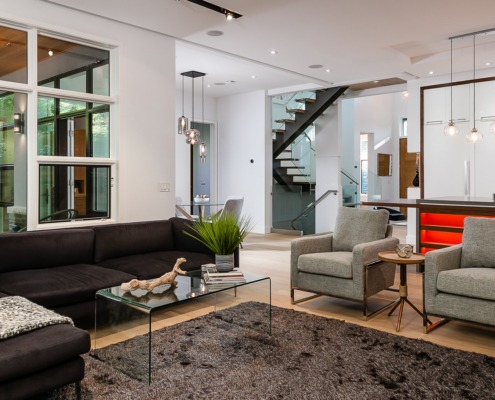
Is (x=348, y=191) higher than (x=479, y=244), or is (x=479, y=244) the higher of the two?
(x=348, y=191)

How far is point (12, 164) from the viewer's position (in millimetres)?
4406

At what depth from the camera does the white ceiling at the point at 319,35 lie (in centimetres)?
477

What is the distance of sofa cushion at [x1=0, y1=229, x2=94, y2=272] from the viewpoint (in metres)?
3.77

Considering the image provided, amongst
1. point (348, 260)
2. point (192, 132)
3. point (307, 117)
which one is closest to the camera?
point (348, 260)

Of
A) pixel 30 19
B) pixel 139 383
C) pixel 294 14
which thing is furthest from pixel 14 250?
pixel 294 14

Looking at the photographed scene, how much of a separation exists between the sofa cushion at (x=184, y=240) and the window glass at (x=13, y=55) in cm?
207

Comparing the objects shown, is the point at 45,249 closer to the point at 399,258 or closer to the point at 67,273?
the point at 67,273

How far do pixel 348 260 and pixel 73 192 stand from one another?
289 centimetres

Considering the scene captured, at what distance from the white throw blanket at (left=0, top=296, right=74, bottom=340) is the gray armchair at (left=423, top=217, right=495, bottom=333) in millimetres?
2586

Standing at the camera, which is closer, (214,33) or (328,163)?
(214,33)

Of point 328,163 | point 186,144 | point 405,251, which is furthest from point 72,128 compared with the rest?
point 328,163

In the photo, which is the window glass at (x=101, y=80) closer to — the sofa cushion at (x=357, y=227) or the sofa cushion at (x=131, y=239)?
the sofa cushion at (x=131, y=239)

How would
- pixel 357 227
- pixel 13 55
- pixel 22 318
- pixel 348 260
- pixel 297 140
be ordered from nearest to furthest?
pixel 22 318, pixel 348 260, pixel 13 55, pixel 357 227, pixel 297 140

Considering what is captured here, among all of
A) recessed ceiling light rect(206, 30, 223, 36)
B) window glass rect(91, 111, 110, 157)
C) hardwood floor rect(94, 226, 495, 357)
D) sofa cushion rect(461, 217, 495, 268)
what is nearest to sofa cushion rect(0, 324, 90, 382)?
hardwood floor rect(94, 226, 495, 357)
